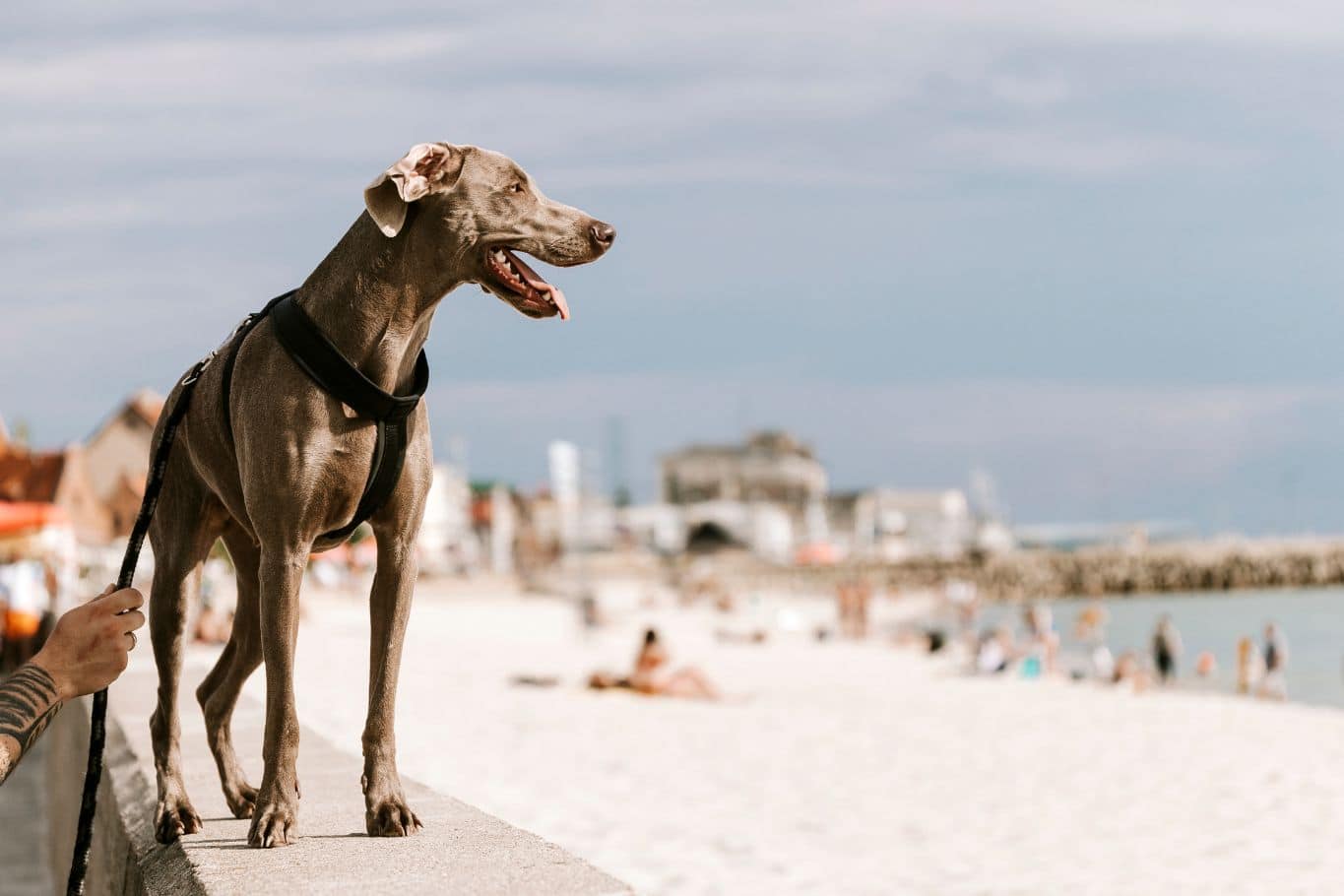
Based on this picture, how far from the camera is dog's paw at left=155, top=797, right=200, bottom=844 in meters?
3.54

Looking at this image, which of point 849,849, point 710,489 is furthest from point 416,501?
point 710,489

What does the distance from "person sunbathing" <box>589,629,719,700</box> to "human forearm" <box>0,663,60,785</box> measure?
14.6 meters

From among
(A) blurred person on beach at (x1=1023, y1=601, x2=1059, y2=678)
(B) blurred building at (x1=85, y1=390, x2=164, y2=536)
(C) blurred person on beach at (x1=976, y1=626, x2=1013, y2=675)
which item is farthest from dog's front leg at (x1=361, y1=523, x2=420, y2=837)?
(B) blurred building at (x1=85, y1=390, x2=164, y2=536)

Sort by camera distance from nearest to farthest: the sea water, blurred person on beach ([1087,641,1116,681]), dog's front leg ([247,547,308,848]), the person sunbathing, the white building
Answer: dog's front leg ([247,547,308,848]), the person sunbathing, blurred person on beach ([1087,641,1116,681]), the sea water, the white building

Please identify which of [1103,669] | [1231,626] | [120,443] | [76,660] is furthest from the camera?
[1231,626]

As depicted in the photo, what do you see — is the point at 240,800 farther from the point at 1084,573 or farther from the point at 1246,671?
the point at 1084,573

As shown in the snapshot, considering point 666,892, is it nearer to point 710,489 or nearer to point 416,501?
point 416,501

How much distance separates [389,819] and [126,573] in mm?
776

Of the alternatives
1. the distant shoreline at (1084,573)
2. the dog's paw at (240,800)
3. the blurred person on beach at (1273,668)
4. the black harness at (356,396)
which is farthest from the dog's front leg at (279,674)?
the distant shoreline at (1084,573)

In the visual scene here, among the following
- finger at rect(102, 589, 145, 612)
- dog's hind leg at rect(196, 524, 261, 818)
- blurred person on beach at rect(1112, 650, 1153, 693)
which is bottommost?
blurred person on beach at rect(1112, 650, 1153, 693)

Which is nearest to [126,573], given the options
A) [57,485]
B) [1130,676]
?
[1130,676]

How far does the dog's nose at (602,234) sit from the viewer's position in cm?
307

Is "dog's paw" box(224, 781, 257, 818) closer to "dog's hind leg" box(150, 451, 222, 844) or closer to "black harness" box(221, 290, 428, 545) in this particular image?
"dog's hind leg" box(150, 451, 222, 844)

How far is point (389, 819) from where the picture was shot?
10.8ft
